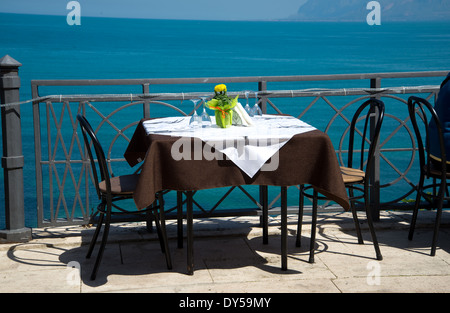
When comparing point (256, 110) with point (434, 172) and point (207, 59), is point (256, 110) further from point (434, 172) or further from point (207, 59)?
point (207, 59)

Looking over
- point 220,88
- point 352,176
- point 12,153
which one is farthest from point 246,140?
point 12,153

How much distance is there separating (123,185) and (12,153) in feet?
3.10

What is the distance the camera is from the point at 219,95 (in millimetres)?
4289

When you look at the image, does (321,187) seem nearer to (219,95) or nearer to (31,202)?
(219,95)

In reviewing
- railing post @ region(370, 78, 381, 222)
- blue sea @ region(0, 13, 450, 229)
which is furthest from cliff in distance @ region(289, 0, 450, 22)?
railing post @ region(370, 78, 381, 222)

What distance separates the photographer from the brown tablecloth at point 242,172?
389 cm

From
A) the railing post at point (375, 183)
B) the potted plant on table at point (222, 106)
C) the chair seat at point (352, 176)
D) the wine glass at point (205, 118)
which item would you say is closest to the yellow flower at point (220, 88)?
the potted plant on table at point (222, 106)

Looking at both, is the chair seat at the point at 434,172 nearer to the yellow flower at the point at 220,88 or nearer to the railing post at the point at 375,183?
the railing post at the point at 375,183

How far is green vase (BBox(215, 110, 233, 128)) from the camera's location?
168 inches

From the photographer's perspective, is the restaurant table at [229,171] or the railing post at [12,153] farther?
the railing post at [12,153]

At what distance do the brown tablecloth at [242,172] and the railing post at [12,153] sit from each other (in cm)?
116

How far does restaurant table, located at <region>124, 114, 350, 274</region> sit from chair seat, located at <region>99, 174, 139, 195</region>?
0.25 m

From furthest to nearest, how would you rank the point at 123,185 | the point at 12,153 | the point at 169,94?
the point at 169,94 < the point at 12,153 < the point at 123,185

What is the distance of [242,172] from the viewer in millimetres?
3992
